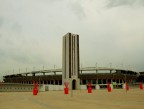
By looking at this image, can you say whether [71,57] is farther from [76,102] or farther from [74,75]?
[76,102]

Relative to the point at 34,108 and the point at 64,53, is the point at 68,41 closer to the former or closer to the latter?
the point at 64,53

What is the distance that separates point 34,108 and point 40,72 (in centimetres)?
17063

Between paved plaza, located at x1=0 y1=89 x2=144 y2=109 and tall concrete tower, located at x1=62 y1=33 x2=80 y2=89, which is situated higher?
tall concrete tower, located at x1=62 y1=33 x2=80 y2=89

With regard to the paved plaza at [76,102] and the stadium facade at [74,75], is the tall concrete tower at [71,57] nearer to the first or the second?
the stadium facade at [74,75]

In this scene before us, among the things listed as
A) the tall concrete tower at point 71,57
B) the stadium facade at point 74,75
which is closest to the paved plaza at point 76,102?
the stadium facade at point 74,75

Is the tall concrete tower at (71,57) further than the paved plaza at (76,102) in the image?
Yes

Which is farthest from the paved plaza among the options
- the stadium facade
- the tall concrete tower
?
the tall concrete tower

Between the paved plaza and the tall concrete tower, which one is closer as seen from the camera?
the paved plaza

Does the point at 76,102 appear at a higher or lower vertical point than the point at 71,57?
lower

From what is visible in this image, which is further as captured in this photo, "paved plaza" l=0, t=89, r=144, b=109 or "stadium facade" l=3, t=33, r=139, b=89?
"stadium facade" l=3, t=33, r=139, b=89

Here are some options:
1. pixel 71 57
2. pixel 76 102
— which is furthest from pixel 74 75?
pixel 76 102

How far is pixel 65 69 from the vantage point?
5027 inches

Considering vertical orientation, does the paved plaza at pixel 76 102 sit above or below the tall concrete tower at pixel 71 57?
below

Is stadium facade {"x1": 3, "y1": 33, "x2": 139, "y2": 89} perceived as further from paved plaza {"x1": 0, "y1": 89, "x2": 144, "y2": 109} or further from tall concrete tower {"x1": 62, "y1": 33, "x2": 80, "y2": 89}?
paved plaza {"x1": 0, "y1": 89, "x2": 144, "y2": 109}
